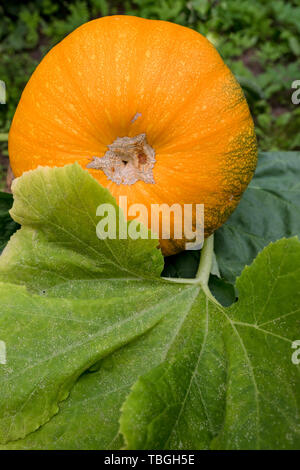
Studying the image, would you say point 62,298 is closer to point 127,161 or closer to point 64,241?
point 64,241

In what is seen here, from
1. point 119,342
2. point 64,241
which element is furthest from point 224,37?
point 119,342

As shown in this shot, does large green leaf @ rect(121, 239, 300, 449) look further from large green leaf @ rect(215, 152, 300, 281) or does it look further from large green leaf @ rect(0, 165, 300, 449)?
large green leaf @ rect(215, 152, 300, 281)

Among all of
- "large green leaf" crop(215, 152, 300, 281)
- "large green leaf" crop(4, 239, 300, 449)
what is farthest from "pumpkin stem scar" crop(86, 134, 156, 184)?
"large green leaf" crop(215, 152, 300, 281)

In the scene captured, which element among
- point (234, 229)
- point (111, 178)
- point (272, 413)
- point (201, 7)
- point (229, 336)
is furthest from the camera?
point (201, 7)

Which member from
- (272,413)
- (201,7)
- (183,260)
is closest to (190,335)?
(272,413)
